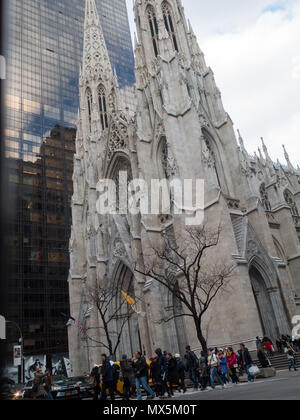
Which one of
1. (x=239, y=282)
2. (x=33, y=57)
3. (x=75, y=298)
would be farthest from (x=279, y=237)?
(x=33, y=57)

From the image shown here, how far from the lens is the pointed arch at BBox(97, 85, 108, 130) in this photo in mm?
43250

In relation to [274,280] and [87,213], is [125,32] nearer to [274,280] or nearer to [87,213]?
[87,213]

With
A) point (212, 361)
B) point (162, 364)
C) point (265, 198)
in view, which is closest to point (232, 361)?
point (212, 361)

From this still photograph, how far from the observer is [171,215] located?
27094mm

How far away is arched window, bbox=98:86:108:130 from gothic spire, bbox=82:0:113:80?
1.98m

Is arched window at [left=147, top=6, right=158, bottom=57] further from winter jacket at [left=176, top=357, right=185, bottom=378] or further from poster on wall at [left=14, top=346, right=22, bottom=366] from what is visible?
winter jacket at [left=176, top=357, right=185, bottom=378]

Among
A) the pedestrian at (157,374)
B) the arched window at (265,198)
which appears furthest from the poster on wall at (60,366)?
the pedestrian at (157,374)

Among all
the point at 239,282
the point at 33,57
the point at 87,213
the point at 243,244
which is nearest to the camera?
the point at 239,282

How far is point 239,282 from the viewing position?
2153 cm

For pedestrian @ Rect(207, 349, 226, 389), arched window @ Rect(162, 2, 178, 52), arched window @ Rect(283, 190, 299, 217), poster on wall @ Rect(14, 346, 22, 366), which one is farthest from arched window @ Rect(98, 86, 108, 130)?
pedestrian @ Rect(207, 349, 226, 389)

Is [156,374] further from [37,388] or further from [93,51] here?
[93,51]

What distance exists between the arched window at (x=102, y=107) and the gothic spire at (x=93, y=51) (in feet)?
6.51

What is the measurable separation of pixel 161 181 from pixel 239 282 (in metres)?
11.3

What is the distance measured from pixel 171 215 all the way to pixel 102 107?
75.4 ft
